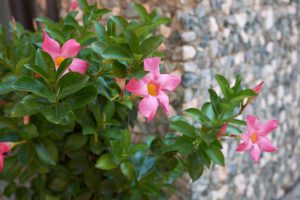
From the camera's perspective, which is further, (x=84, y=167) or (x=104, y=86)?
(x=84, y=167)

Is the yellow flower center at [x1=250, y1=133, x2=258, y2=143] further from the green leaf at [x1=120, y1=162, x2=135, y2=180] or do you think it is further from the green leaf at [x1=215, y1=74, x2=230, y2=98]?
the green leaf at [x1=120, y1=162, x2=135, y2=180]

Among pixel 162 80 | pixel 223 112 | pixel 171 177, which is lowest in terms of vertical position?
pixel 171 177

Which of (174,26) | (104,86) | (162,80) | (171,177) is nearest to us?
(162,80)

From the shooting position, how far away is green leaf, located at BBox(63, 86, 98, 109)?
0.79 meters

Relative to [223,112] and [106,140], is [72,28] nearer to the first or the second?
[106,140]

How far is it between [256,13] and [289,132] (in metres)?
0.92

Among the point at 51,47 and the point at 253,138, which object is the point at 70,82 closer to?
the point at 51,47

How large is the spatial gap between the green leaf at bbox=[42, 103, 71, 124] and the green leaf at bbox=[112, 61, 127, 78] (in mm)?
120

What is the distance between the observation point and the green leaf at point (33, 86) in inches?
28.0

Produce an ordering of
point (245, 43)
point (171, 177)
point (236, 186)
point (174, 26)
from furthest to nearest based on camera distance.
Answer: point (236, 186) < point (245, 43) < point (174, 26) < point (171, 177)

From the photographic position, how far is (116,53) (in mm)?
727

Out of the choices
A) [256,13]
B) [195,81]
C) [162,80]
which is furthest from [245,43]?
[162,80]

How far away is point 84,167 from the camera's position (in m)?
1.10

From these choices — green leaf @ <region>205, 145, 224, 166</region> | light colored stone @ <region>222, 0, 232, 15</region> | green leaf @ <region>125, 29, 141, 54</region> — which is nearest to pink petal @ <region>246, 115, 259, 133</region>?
green leaf @ <region>205, 145, 224, 166</region>
